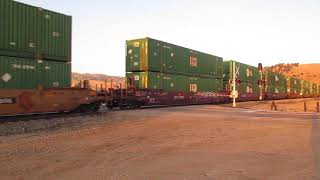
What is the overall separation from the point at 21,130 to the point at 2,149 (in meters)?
4.27

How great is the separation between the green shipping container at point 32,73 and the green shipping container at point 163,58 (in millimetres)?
10391

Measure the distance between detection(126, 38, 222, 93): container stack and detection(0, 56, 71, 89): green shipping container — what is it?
380 inches

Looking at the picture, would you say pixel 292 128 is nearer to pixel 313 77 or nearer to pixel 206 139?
pixel 206 139

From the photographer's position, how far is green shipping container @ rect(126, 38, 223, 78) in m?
31.1

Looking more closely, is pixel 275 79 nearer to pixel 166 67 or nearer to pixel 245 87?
pixel 245 87

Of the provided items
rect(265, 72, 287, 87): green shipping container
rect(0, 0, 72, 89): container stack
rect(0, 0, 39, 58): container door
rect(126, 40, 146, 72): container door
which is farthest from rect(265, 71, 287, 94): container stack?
rect(0, 0, 39, 58): container door

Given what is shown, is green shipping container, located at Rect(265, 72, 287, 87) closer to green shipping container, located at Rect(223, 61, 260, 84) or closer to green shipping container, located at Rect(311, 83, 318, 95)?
green shipping container, located at Rect(223, 61, 260, 84)

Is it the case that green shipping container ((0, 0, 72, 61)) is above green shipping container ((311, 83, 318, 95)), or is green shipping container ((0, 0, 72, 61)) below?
above

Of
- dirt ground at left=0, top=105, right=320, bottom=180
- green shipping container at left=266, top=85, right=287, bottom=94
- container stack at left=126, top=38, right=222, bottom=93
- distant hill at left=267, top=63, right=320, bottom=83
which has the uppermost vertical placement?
distant hill at left=267, top=63, right=320, bottom=83

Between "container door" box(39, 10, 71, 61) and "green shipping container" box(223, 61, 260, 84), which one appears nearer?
"container door" box(39, 10, 71, 61)

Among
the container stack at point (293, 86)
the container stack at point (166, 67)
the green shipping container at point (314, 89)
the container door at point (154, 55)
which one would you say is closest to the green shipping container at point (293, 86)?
the container stack at point (293, 86)

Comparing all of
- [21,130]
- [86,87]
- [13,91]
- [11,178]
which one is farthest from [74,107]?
[11,178]

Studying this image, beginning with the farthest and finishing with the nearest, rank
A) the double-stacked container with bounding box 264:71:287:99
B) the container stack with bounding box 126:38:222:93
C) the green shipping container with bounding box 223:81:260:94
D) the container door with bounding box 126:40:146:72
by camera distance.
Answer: the double-stacked container with bounding box 264:71:287:99, the green shipping container with bounding box 223:81:260:94, the container door with bounding box 126:40:146:72, the container stack with bounding box 126:38:222:93

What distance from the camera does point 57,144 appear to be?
12000 mm
